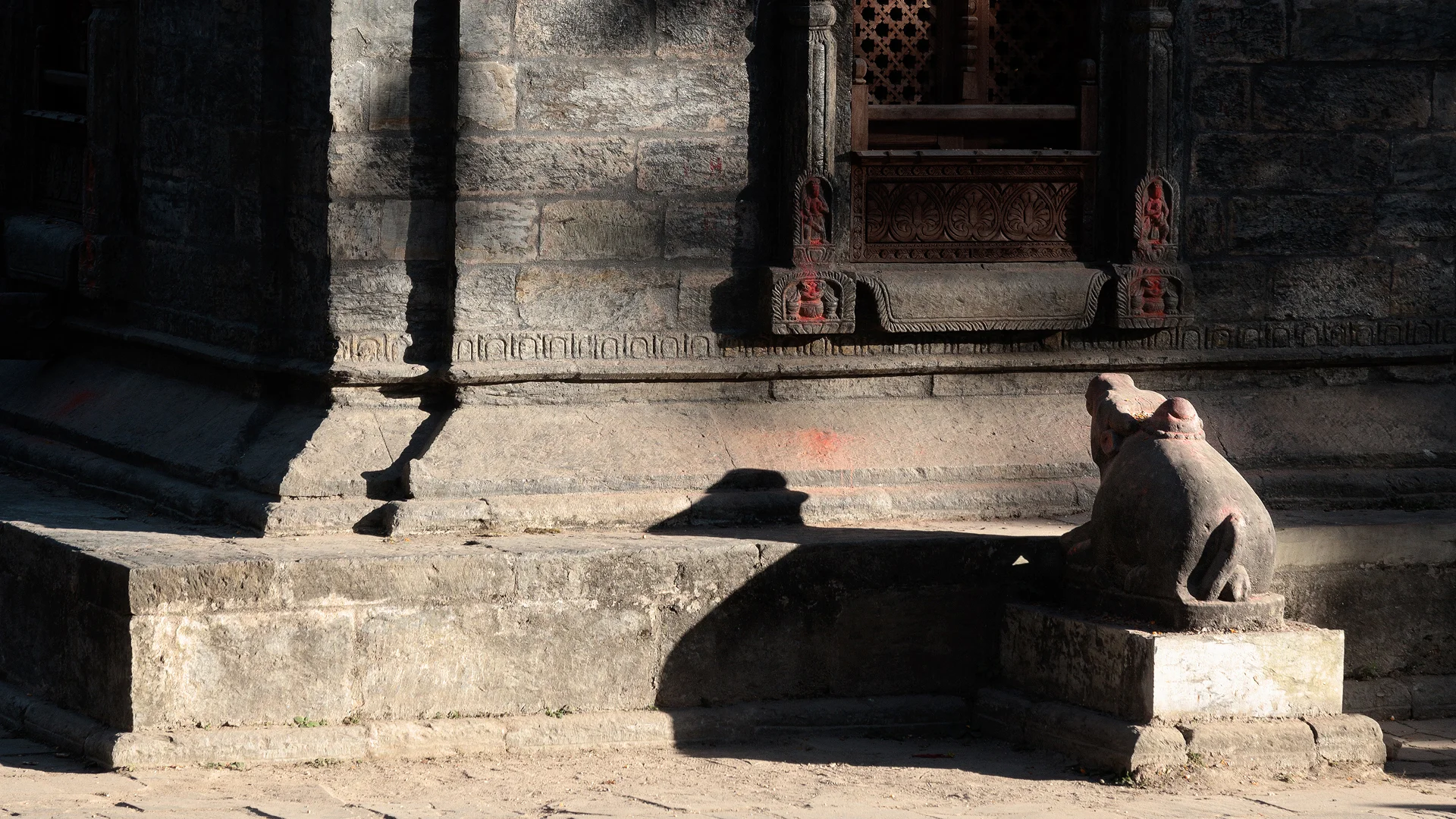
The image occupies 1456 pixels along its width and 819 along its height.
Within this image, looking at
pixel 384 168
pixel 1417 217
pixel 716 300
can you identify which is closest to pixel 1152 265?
pixel 1417 217

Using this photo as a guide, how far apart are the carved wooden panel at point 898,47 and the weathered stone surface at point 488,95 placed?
137 cm

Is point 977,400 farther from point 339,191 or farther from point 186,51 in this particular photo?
point 186,51

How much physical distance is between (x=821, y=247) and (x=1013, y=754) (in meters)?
1.96

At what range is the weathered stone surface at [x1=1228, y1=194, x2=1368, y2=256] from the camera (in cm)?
861

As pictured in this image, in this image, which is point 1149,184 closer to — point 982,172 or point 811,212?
point 982,172

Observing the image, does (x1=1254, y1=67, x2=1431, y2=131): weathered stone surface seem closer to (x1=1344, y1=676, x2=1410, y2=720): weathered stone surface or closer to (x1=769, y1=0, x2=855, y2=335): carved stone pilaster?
(x1=769, y1=0, x2=855, y2=335): carved stone pilaster

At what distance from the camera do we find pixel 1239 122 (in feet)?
28.1

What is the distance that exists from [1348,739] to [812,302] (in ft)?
7.79

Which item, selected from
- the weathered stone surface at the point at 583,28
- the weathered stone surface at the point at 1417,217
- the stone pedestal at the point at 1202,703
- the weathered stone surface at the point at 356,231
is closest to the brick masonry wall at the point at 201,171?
the weathered stone surface at the point at 356,231

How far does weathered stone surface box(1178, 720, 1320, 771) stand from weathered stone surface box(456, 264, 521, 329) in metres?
2.66

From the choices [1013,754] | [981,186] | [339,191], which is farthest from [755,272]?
[1013,754]

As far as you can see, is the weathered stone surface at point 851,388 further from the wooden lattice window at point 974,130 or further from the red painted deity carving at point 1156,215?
the red painted deity carving at point 1156,215

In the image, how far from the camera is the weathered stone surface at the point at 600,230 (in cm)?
793

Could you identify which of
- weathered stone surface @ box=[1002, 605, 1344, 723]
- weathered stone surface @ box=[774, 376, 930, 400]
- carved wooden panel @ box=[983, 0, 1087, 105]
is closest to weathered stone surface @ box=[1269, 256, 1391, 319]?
carved wooden panel @ box=[983, 0, 1087, 105]
